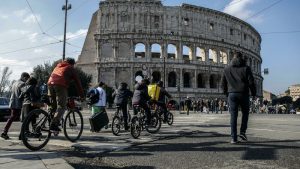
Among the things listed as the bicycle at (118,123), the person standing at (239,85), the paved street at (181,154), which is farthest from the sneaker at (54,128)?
the person standing at (239,85)

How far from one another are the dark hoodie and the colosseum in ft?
184

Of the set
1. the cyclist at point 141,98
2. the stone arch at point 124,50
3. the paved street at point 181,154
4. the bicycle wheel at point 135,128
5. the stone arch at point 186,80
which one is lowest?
the paved street at point 181,154

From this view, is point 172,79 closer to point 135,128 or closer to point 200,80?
point 200,80

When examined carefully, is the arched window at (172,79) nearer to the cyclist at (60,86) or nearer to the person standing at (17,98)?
the person standing at (17,98)

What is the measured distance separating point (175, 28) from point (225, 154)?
63.0m

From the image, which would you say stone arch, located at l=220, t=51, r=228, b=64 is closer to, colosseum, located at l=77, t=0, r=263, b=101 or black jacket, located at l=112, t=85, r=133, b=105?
colosseum, located at l=77, t=0, r=263, b=101

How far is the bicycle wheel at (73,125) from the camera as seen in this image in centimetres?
791

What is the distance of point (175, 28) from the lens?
224ft

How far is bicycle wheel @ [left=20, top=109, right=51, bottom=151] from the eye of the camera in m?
6.44

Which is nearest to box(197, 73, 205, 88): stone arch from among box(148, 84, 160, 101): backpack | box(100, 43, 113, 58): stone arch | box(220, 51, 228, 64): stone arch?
box(220, 51, 228, 64): stone arch

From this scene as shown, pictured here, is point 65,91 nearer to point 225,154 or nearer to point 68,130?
point 68,130

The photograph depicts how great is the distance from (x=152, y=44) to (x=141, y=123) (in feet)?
190

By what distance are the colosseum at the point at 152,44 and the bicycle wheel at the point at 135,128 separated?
54815mm

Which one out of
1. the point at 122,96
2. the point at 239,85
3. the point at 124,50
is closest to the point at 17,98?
the point at 122,96
